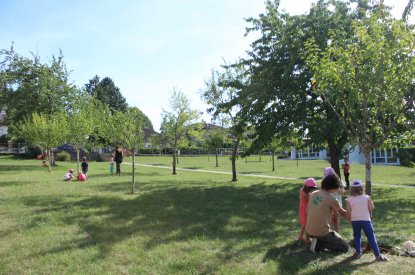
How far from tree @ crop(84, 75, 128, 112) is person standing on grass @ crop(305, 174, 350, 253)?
6653cm

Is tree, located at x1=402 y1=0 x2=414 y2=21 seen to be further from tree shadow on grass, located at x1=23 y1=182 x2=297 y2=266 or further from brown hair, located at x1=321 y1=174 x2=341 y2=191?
brown hair, located at x1=321 y1=174 x2=341 y2=191

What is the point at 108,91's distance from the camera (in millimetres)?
73062

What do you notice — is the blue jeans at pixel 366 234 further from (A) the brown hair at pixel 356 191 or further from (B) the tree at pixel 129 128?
(B) the tree at pixel 129 128

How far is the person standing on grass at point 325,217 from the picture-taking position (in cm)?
637

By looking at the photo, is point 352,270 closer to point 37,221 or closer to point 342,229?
point 342,229

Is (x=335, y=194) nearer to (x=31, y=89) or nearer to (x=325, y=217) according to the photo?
(x=325, y=217)

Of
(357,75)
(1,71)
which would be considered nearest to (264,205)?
(357,75)

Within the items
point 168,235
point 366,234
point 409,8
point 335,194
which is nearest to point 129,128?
point 168,235

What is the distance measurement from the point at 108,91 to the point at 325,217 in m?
70.4

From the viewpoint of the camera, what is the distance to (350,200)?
6332 millimetres

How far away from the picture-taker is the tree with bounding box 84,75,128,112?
70.8 meters

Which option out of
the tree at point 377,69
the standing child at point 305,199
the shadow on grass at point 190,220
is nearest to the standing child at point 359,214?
the shadow on grass at point 190,220

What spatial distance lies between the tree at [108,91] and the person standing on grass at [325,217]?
6653cm

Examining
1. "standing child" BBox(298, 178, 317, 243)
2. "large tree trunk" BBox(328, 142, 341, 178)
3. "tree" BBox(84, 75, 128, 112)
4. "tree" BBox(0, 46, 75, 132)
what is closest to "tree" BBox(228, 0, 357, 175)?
"large tree trunk" BBox(328, 142, 341, 178)
